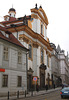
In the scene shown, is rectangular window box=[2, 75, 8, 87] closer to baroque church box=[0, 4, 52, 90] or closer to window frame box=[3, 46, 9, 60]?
window frame box=[3, 46, 9, 60]

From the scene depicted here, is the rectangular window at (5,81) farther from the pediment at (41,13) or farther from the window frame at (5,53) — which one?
the pediment at (41,13)

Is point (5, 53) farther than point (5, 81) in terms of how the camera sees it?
Yes

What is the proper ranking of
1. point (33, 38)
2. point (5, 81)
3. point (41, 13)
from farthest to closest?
point (41, 13), point (33, 38), point (5, 81)

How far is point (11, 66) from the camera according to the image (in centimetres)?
2044

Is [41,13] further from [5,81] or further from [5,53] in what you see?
[5,81]

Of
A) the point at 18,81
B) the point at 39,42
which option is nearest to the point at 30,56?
the point at 39,42

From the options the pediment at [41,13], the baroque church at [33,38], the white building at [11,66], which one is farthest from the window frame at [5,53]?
the pediment at [41,13]

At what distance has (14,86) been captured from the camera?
2042cm

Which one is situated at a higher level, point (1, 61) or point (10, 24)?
point (10, 24)

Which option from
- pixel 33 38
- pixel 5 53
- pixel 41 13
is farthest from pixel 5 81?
pixel 41 13

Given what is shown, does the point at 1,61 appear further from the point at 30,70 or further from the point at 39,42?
the point at 39,42

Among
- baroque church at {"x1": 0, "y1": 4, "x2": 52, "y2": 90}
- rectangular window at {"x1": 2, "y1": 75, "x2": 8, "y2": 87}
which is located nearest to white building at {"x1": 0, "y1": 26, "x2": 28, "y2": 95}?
rectangular window at {"x1": 2, "y1": 75, "x2": 8, "y2": 87}

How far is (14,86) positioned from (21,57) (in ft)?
14.9

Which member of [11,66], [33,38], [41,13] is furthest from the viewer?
[41,13]
